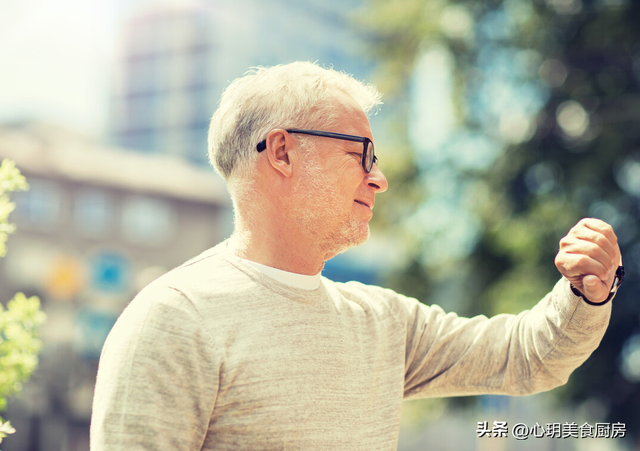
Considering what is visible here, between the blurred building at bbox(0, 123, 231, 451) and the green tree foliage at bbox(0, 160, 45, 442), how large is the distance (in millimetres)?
18134

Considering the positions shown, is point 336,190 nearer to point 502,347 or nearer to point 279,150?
point 279,150

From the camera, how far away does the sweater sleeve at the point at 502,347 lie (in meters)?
1.93

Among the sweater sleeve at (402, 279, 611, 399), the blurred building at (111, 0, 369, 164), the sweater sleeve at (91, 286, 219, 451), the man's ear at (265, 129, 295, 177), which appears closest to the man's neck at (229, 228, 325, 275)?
the man's ear at (265, 129, 295, 177)

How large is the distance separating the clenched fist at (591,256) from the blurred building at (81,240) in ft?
63.1

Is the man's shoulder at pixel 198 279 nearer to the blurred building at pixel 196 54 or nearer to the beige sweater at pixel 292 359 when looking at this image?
the beige sweater at pixel 292 359

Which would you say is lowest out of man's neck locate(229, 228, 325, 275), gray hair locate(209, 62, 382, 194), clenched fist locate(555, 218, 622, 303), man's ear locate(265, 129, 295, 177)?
man's neck locate(229, 228, 325, 275)

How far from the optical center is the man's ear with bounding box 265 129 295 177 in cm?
196

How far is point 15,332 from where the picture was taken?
87.3 inches

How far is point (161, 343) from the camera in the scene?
1.55 meters

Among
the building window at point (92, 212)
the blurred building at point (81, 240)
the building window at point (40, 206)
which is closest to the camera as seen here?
the blurred building at point (81, 240)

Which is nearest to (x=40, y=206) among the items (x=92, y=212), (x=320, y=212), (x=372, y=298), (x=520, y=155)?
(x=92, y=212)

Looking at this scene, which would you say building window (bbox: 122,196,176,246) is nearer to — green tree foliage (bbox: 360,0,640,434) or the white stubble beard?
green tree foliage (bbox: 360,0,640,434)

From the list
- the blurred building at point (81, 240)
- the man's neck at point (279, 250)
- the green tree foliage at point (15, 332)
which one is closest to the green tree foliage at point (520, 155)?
the man's neck at point (279, 250)

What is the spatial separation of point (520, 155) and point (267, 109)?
26.5ft
